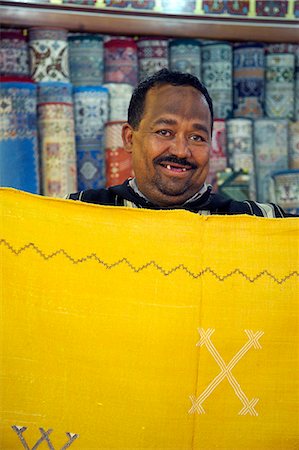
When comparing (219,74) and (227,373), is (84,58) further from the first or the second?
(227,373)

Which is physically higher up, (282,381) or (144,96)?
(144,96)

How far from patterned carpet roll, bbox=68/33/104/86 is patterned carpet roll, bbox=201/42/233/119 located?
0.53 meters

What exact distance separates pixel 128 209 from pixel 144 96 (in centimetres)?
60

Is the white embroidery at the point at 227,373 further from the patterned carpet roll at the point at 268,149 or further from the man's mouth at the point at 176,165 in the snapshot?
the patterned carpet roll at the point at 268,149

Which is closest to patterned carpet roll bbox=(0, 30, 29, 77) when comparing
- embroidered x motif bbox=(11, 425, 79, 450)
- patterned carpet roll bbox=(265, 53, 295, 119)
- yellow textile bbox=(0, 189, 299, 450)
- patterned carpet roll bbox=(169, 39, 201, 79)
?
patterned carpet roll bbox=(169, 39, 201, 79)

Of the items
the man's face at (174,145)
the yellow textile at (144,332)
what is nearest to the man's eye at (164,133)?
the man's face at (174,145)

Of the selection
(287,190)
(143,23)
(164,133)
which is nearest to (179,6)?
(143,23)

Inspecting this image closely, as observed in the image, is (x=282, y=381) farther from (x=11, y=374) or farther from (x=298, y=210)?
(x=298, y=210)

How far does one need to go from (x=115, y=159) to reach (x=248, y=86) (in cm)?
83

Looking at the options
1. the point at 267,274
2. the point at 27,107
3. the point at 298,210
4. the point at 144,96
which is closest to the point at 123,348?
the point at 267,274

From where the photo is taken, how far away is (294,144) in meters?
3.77

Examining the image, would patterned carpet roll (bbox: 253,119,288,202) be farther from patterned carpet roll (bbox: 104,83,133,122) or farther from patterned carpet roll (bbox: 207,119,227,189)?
patterned carpet roll (bbox: 104,83,133,122)

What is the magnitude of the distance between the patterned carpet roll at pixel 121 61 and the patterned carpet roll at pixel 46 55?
0.28 m

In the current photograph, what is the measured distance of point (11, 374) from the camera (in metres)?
1.35
